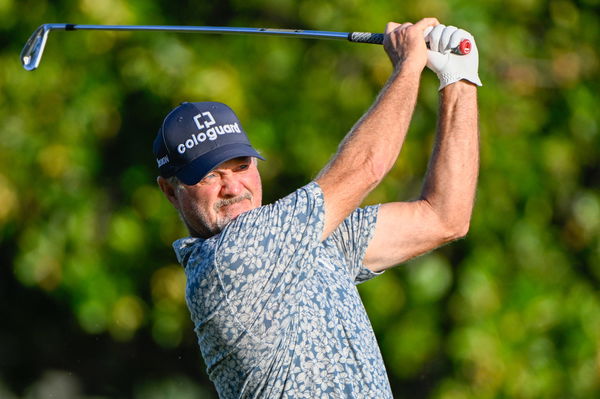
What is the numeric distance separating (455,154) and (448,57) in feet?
0.90

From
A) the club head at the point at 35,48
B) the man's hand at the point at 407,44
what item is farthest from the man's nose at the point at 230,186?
the club head at the point at 35,48

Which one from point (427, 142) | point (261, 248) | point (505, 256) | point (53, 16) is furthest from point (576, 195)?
point (261, 248)

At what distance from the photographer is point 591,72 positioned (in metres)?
6.37

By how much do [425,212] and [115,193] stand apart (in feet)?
11.6

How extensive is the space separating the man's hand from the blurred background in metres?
2.64

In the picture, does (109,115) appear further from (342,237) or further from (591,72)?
(342,237)

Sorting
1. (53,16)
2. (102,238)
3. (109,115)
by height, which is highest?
(53,16)

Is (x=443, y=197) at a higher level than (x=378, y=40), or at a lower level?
lower

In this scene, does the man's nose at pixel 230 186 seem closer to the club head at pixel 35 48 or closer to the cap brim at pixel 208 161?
the cap brim at pixel 208 161

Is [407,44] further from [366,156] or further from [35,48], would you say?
[35,48]

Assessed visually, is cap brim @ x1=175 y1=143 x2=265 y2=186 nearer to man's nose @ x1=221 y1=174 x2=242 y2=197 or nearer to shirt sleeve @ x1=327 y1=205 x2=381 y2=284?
man's nose @ x1=221 y1=174 x2=242 y2=197

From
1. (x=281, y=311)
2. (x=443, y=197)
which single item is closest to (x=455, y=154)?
(x=443, y=197)

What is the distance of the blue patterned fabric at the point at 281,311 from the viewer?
9.79 feet

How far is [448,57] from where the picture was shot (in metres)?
3.39
